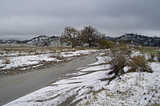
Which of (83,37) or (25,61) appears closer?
(25,61)

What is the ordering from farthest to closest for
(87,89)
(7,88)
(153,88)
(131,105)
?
(7,88) → (87,89) → (153,88) → (131,105)

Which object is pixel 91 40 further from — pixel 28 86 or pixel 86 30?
pixel 28 86

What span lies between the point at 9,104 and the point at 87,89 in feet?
9.83

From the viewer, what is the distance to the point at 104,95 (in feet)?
11.2

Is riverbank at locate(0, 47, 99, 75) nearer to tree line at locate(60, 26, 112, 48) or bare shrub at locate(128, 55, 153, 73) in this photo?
bare shrub at locate(128, 55, 153, 73)

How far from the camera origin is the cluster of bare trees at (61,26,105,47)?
3831cm

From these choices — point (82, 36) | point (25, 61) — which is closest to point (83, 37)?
→ point (82, 36)

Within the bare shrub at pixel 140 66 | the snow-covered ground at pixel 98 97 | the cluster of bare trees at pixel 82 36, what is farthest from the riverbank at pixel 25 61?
the cluster of bare trees at pixel 82 36

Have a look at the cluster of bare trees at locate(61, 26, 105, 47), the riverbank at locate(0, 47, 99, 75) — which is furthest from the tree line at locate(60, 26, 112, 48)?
the riverbank at locate(0, 47, 99, 75)

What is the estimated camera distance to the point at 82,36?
47.5 metres

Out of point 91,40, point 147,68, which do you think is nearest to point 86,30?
point 91,40

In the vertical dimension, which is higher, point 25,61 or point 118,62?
point 118,62

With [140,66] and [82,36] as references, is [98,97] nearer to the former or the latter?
[140,66]

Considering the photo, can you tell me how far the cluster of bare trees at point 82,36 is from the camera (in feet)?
126
